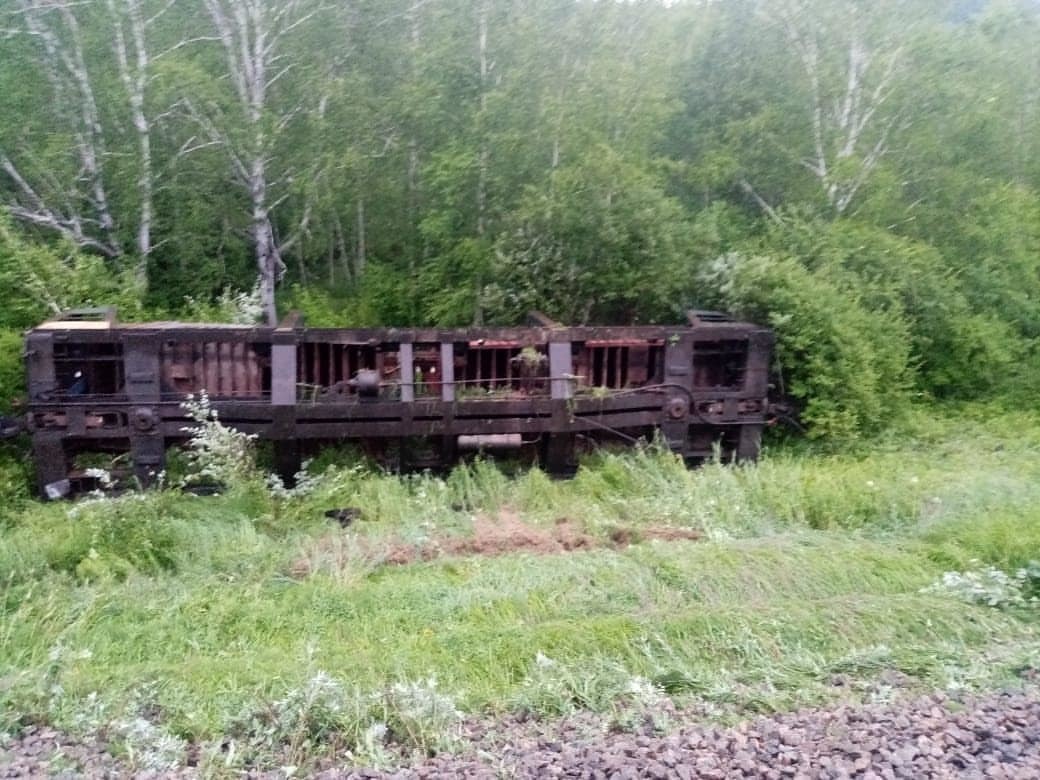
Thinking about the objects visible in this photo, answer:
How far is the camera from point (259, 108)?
40.3ft

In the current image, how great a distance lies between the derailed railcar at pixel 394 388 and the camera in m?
8.40

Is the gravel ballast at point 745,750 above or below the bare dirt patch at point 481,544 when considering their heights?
above

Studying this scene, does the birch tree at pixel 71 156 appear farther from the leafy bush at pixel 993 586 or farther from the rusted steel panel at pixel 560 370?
the leafy bush at pixel 993 586

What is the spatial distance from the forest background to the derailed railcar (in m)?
1.25

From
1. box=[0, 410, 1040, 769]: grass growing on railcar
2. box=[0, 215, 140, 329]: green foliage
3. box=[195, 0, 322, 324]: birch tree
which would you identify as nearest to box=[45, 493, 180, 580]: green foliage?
box=[0, 410, 1040, 769]: grass growing on railcar

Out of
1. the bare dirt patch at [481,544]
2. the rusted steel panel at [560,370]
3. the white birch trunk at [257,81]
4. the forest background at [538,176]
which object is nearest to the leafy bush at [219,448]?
the bare dirt patch at [481,544]

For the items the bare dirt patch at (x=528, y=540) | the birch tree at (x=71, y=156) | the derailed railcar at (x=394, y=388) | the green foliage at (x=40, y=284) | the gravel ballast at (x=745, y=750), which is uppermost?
the birch tree at (x=71, y=156)

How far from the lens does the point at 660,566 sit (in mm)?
6008

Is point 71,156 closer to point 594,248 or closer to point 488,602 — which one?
point 594,248

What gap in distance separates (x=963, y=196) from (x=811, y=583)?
36.4 ft

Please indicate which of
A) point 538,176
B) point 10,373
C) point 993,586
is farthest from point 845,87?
point 10,373

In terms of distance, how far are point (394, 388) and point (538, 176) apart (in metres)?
4.64

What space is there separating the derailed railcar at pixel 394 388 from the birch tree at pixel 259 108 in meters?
3.73

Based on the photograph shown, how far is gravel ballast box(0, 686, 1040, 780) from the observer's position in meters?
3.63
